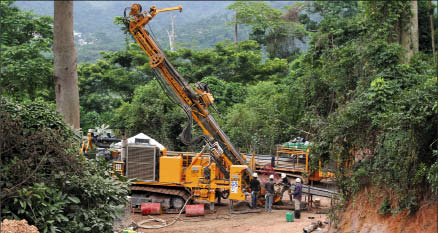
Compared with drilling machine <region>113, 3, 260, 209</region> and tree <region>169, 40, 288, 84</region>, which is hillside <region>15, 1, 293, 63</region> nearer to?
tree <region>169, 40, 288, 84</region>

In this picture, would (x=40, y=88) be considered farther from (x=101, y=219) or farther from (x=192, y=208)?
(x=101, y=219)

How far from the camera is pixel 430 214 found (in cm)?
1184

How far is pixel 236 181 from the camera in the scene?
61.5ft

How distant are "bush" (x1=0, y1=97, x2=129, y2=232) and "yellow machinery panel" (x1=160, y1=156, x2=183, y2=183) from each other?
37.1ft

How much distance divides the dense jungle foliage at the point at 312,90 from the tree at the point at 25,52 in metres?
0.08

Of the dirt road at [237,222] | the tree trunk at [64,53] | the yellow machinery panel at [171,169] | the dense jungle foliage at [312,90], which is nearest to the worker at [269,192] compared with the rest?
the dirt road at [237,222]

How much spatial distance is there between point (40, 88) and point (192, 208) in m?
12.9

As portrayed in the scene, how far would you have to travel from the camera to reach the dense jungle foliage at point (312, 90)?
41.6ft

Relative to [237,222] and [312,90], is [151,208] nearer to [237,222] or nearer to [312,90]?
[237,222]

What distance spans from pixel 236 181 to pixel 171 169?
8.60 ft

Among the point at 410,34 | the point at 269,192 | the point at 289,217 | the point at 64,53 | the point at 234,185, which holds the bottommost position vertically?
the point at 289,217

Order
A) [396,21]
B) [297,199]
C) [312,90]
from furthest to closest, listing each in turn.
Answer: [312,90]
[396,21]
[297,199]

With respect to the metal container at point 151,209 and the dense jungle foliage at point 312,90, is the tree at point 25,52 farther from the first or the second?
the metal container at point 151,209

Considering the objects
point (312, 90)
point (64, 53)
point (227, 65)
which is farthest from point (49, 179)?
point (227, 65)
